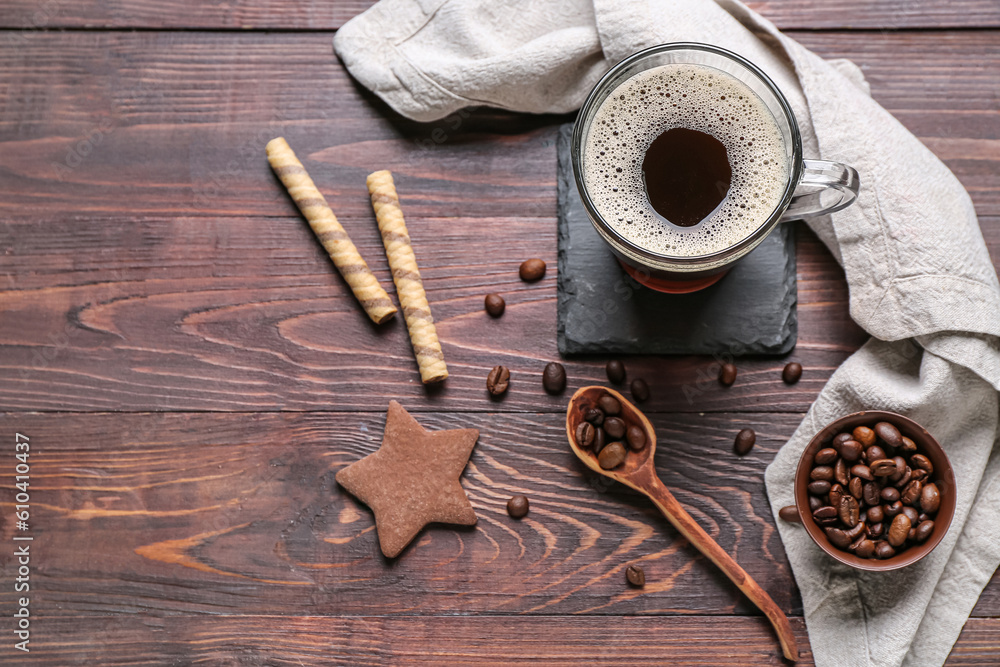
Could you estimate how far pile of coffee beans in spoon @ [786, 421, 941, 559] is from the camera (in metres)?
1.21

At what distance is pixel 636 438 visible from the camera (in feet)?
4.29

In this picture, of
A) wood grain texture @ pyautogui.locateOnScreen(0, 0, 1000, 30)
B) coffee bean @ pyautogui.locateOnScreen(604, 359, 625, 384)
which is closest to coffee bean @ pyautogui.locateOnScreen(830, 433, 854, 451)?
coffee bean @ pyautogui.locateOnScreen(604, 359, 625, 384)

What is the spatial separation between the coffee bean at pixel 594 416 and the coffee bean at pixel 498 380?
158 mm

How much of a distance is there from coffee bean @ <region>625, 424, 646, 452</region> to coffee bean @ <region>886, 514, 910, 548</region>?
43 centimetres

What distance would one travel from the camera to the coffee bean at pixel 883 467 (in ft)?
3.95

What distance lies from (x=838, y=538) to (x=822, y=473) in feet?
0.35

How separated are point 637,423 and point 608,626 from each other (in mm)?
376

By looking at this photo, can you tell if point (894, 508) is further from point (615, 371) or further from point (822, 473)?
point (615, 371)

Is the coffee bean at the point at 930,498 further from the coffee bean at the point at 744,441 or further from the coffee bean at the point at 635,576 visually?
the coffee bean at the point at 635,576

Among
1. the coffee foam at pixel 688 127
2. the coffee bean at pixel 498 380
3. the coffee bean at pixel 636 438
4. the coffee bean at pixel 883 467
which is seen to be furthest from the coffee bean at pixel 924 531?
the coffee bean at pixel 498 380

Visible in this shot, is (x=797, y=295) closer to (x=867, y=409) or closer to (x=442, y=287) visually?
(x=867, y=409)

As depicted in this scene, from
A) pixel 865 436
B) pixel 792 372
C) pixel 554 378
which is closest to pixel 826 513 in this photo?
pixel 865 436

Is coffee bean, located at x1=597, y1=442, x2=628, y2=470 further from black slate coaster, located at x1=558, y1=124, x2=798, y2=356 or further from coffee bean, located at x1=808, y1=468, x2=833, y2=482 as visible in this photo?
coffee bean, located at x1=808, y1=468, x2=833, y2=482

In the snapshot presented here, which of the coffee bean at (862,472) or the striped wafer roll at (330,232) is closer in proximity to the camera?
the coffee bean at (862,472)
